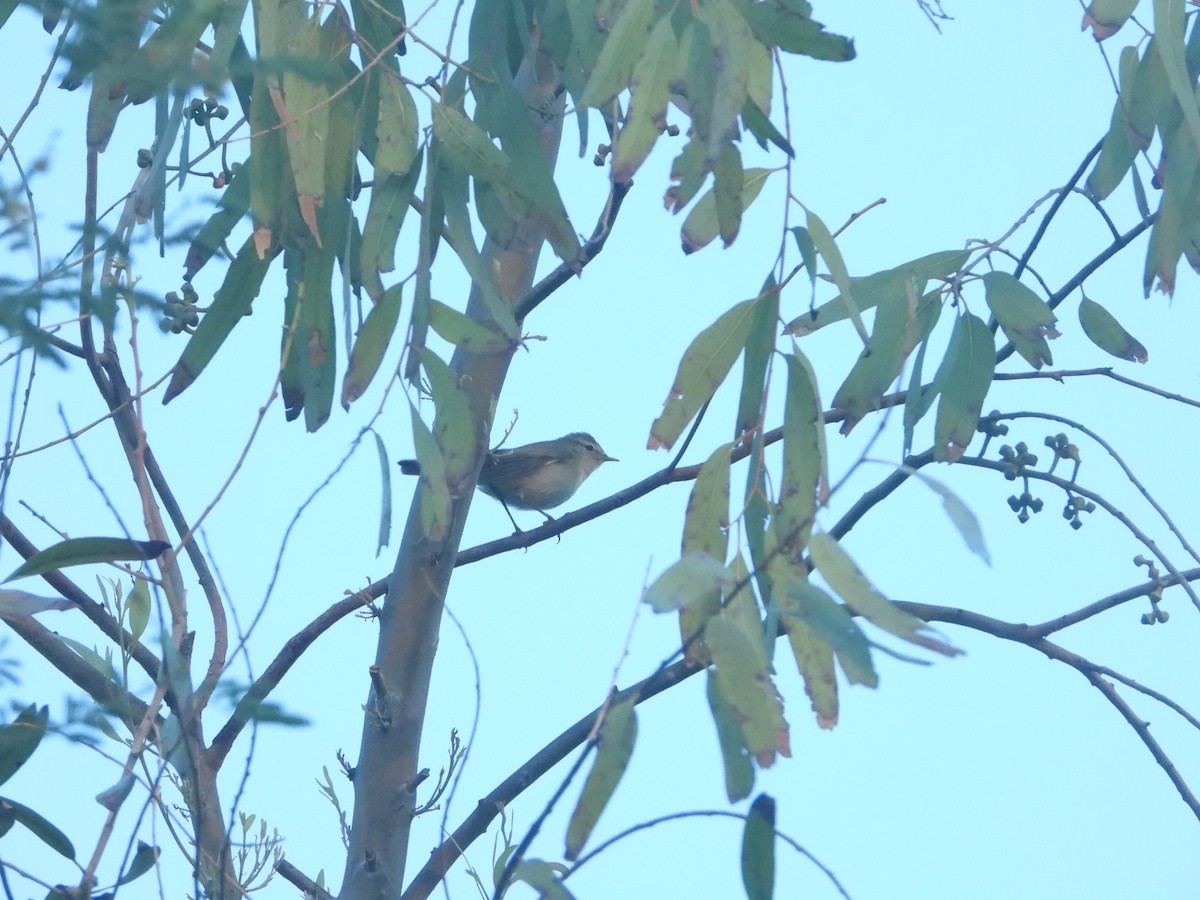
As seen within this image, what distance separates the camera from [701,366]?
2250 millimetres

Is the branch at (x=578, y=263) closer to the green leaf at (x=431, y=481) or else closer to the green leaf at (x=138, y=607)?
the green leaf at (x=431, y=481)

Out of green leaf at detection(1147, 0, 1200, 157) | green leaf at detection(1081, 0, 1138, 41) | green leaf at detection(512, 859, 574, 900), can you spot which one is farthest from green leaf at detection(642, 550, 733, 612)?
green leaf at detection(1081, 0, 1138, 41)

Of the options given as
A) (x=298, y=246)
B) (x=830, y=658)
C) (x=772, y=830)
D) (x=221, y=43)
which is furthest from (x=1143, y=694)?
(x=221, y=43)

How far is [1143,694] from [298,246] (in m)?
1.64

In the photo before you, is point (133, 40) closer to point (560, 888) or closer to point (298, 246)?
point (298, 246)

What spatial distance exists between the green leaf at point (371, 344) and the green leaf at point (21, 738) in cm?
65

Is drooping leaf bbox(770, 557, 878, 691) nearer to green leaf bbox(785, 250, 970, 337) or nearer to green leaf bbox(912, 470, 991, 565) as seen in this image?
green leaf bbox(912, 470, 991, 565)

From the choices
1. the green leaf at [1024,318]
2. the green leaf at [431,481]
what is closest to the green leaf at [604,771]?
the green leaf at [431,481]

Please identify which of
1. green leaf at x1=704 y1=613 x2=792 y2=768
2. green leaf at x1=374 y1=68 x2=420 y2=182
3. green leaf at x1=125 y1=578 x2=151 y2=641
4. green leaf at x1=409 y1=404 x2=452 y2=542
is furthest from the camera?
green leaf at x1=125 y1=578 x2=151 y2=641

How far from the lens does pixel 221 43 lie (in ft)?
6.72

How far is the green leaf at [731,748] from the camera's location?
5.17ft

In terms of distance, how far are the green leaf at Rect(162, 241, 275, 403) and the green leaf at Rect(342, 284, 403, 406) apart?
21cm

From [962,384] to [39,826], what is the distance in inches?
68.7

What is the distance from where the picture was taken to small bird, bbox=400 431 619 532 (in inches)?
224
